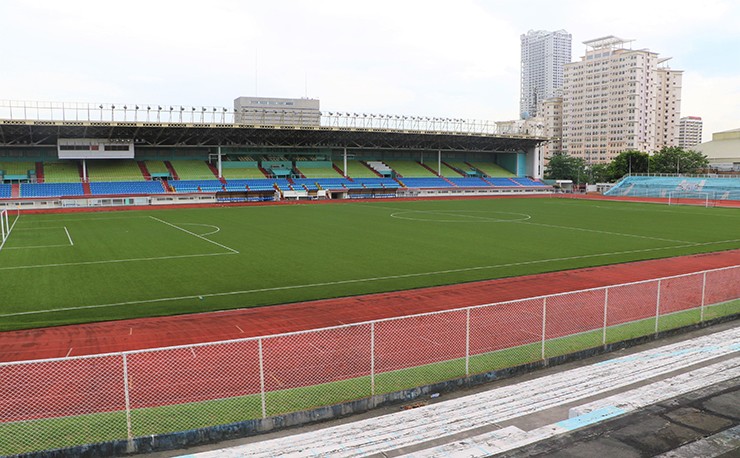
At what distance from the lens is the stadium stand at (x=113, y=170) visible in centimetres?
6869

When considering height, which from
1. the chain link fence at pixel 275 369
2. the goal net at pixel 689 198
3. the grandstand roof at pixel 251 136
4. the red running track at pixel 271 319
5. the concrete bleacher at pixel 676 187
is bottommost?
the red running track at pixel 271 319

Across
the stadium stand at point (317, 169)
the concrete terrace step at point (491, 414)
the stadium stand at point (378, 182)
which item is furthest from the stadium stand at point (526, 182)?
the concrete terrace step at point (491, 414)

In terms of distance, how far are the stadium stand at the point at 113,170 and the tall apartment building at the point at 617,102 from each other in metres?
150

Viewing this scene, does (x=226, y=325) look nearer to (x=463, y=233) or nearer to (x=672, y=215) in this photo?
(x=463, y=233)

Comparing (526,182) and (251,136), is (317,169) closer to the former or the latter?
(251,136)

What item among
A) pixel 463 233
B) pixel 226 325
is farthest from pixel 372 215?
pixel 226 325

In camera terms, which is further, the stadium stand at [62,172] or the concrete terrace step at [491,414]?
the stadium stand at [62,172]

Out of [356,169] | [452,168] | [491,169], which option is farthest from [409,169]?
[491,169]

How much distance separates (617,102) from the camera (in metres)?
181

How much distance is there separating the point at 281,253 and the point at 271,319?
11706 millimetres

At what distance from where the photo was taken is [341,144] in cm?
8512

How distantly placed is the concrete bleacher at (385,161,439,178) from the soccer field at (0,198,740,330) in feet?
129

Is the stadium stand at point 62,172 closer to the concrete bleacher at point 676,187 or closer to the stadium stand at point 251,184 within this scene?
the stadium stand at point 251,184

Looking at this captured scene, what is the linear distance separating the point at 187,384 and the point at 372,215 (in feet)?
127
